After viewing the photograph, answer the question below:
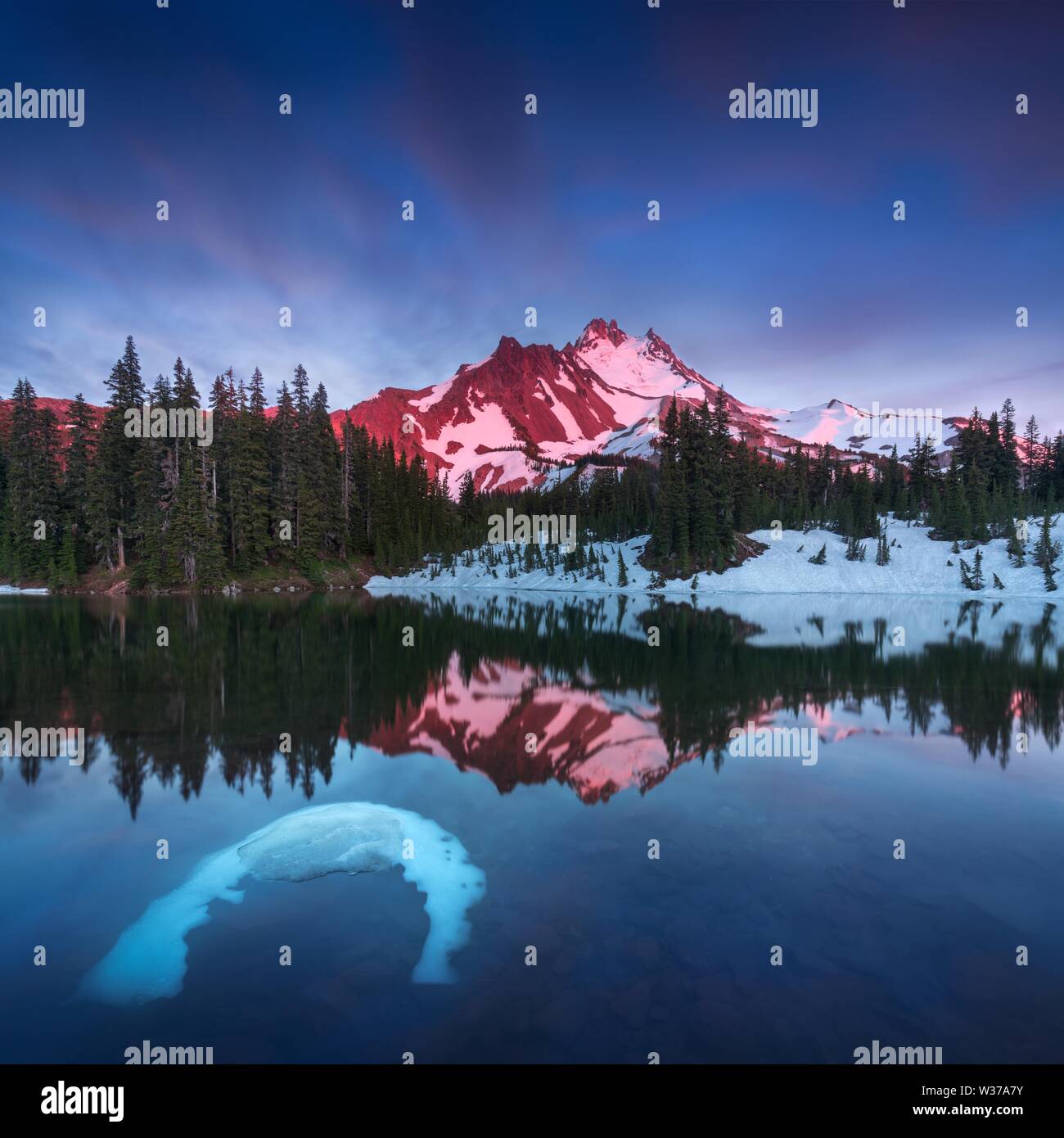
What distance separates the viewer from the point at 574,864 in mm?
7879

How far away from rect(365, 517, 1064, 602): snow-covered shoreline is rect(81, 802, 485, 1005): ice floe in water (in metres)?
54.3

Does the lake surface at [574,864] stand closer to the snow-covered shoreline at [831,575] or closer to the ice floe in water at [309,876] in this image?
the ice floe in water at [309,876]

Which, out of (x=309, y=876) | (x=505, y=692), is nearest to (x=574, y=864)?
(x=309, y=876)

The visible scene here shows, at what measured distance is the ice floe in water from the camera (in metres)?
5.76

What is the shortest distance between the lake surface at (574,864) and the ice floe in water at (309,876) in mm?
180

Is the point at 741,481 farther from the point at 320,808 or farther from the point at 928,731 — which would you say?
the point at 320,808

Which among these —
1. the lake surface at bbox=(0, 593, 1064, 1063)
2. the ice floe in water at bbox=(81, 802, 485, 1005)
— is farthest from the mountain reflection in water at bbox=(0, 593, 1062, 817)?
the ice floe in water at bbox=(81, 802, 485, 1005)

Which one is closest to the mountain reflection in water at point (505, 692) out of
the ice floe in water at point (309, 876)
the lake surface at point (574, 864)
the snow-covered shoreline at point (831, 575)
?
the lake surface at point (574, 864)

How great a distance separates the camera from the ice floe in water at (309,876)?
18.9ft

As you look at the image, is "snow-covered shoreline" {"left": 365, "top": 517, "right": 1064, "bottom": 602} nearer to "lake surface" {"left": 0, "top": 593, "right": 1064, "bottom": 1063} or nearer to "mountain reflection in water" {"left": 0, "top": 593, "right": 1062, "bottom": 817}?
"mountain reflection in water" {"left": 0, "top": 593, "right": 1062, "bottom": 817}

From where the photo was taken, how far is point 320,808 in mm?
9594

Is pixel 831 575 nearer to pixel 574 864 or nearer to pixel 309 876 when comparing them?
pixel 574 864
